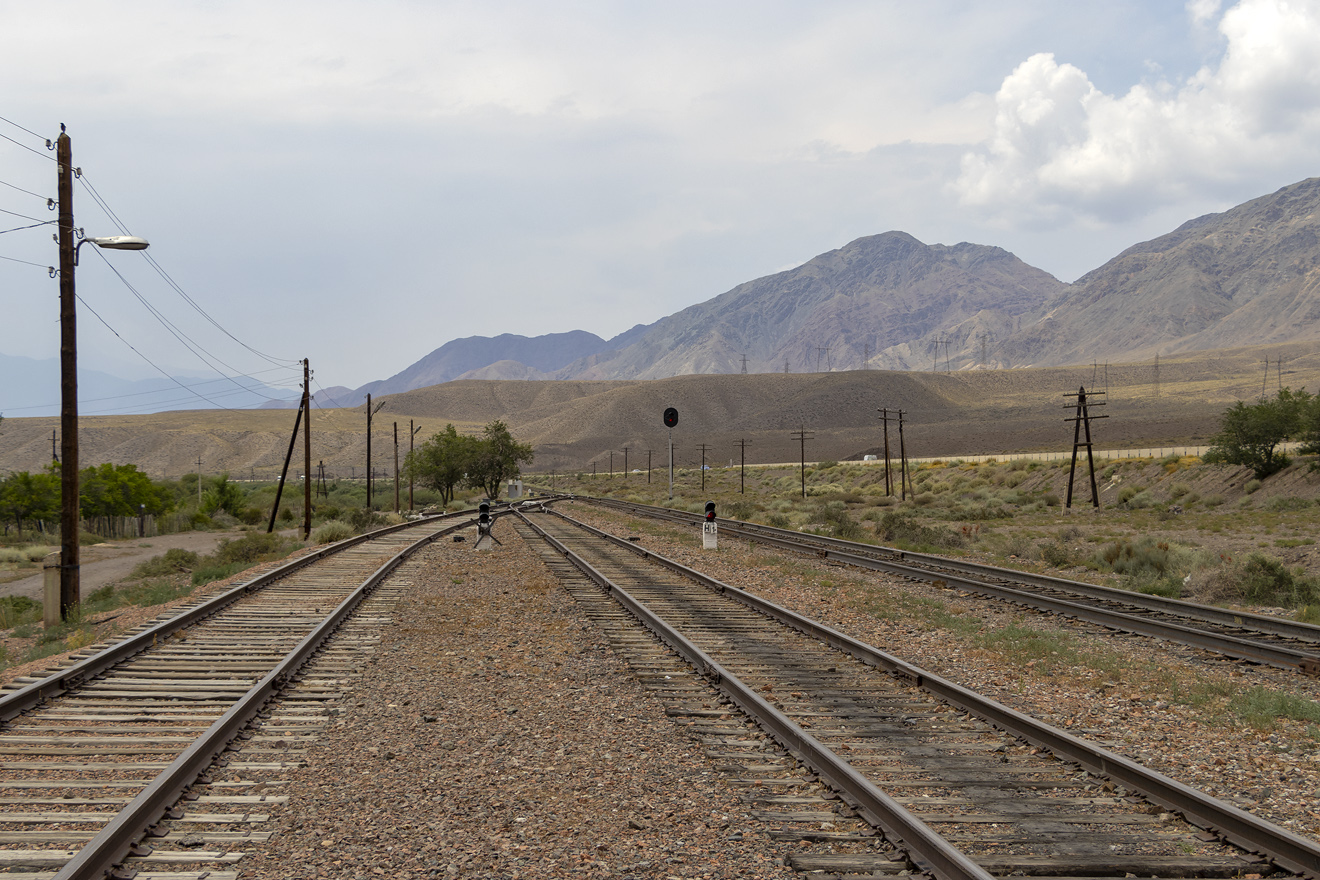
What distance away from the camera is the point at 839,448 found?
135 metres

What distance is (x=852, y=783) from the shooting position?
19.5 feet

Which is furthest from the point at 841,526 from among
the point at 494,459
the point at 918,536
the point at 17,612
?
the point at 494,459

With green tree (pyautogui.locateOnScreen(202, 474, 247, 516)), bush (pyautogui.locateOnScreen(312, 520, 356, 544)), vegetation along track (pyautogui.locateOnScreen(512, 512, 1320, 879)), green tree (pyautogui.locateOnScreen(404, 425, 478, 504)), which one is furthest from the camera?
green tree (pyautogui.locateOnScreen(404, 425, 478, 504))

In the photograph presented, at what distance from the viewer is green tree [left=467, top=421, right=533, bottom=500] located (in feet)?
237

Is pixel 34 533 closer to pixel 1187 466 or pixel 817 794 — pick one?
pixel 817 794

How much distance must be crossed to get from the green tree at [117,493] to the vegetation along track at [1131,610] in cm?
4436

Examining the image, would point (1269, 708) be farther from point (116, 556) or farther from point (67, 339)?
point (116, 556)

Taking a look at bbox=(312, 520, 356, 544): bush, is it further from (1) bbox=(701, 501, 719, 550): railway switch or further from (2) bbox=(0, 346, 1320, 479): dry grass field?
(2) bbox=(0, 346, 1320, 479): dry grass field

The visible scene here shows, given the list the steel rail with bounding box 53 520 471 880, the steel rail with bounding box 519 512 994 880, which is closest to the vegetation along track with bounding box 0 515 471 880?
the steel rail with bounding box 53 520 471 880

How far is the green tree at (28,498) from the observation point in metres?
50.8

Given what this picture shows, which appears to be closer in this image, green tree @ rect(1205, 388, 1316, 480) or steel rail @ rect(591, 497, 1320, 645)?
steel rail @ rect(591, 497, 1320, 645)

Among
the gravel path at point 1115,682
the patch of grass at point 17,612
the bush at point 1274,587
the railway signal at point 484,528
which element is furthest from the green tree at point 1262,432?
the patch of grass at point 17,612

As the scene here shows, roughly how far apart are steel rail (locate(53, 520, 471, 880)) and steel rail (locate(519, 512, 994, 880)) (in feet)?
13.6

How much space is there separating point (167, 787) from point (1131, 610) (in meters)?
14.0
